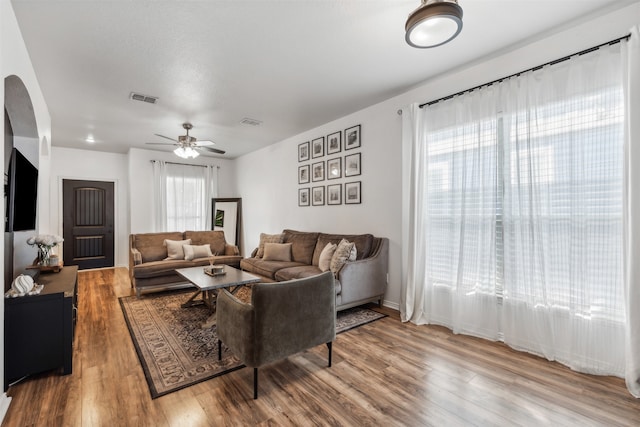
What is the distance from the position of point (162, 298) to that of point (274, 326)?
3.08m

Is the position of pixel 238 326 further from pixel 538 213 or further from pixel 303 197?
pixel 303 197

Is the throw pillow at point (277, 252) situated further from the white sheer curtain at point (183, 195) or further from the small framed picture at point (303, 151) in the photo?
the white sheer curtain at point (183, 195)

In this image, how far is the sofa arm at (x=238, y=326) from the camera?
2.01 metres

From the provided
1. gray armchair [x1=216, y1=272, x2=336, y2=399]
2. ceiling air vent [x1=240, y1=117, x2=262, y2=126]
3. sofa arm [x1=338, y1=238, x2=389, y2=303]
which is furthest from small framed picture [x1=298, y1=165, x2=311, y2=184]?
gray armchair [x1=216, y1=272, x2=336, y2=399]

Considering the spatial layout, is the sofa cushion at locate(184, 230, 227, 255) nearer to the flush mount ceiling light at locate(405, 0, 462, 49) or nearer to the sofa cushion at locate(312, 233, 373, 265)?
the sofa cushion at locate(312, 233, 373, 265)

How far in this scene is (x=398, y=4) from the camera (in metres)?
2.12

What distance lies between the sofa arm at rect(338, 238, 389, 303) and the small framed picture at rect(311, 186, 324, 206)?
57.2 inches

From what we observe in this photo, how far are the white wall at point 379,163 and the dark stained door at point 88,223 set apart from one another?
3033mm

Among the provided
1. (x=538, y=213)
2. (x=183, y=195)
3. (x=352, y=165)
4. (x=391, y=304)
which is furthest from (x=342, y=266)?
(x=183, y=195)

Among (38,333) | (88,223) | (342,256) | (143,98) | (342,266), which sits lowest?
(38,333)

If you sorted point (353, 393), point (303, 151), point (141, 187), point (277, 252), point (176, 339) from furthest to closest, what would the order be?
point (141, 187) < point (303, 151) < point (277, 252) < point (176, 339) < point (353, 393)

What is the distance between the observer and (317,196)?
509 cm

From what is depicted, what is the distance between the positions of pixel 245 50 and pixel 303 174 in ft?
9.33

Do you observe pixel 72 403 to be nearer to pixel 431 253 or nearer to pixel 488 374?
pixel 488 374
